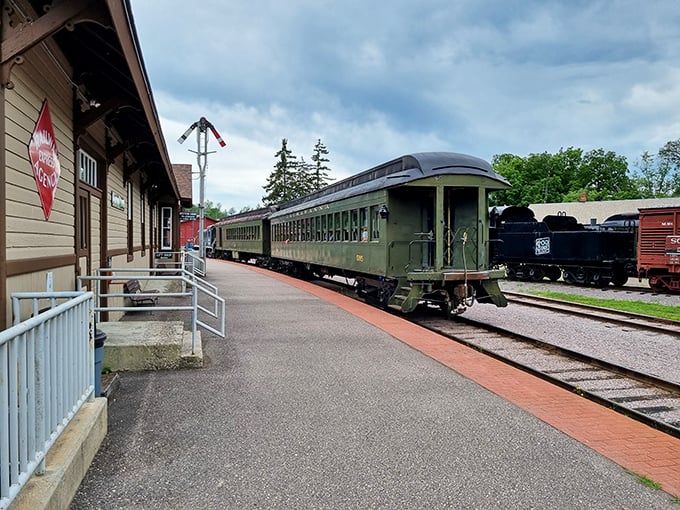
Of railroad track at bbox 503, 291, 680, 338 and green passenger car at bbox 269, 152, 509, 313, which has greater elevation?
green passenger car at bbox 269, 152, 509, 313

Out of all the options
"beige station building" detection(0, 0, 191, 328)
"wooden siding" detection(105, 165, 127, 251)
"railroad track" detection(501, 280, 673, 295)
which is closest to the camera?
"beige station building" detection(0, 0, 191, 328)

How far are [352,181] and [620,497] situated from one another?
1184cm

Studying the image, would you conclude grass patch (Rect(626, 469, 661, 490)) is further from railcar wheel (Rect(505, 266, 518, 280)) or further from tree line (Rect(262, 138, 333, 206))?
tree line (Rect(262, 138, 333, 206))

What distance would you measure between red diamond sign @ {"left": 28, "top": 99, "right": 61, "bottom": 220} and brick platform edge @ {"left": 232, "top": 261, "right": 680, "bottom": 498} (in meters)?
4.92

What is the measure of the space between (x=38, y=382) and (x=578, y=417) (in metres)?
4.45

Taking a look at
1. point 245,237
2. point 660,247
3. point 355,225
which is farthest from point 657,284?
point 245,237

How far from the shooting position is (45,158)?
17.1 ft

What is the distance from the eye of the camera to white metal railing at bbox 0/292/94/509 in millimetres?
2432

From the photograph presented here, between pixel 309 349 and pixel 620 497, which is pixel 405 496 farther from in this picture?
pixel 309 349

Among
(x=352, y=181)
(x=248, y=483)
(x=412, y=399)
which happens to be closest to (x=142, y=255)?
(x=352, y=181)

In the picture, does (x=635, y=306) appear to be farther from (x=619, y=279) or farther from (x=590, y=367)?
(x=590, y=367)

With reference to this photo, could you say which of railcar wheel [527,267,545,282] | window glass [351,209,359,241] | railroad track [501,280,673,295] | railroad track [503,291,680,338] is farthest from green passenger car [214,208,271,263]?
railroad track [503,291,680,338]

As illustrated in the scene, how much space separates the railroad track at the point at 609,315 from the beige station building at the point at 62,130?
31.6 ft

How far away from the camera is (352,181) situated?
14609 millimetres
